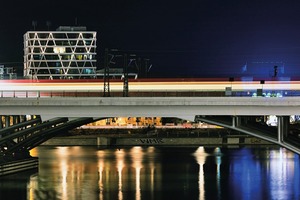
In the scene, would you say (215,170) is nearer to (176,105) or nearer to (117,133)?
(176,105)

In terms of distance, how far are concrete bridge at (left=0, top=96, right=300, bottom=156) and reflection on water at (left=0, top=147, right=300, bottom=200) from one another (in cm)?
403

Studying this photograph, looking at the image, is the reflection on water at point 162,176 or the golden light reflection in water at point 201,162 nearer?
the reflection on water at point 162,176

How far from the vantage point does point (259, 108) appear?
42.1 m

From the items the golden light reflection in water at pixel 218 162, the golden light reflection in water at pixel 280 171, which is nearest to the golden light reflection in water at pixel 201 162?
the golden light reflection in water at pixel 218 162

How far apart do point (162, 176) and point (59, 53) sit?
105112 millimetres

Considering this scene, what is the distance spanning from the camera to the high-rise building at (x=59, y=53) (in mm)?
151750

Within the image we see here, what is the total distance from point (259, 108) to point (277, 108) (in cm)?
110

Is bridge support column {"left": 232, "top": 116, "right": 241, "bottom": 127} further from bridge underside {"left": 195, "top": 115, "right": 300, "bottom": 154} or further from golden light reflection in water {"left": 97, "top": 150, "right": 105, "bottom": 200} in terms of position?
golden light reflection in water {"left": 97, "top": 150, "right": 105, "bottom": 200}

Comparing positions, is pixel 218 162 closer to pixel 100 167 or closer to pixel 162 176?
pixel 100 167

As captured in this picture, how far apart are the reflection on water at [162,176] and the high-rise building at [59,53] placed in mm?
76849

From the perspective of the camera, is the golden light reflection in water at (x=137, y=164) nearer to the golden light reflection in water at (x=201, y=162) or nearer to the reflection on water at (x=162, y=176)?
the reflection on water at (x=162, y=176)

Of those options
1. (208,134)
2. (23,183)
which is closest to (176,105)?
(23,183)

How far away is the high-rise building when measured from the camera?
151750 millimetres

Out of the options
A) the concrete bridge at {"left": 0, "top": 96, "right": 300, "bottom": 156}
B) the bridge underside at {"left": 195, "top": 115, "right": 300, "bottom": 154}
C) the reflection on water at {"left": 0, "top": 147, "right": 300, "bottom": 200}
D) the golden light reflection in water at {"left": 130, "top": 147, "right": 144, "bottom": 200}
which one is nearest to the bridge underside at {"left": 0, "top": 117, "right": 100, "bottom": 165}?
the concrete bridge at {"left": 0, "top": 96, "right": 300, "bottom": 156}
